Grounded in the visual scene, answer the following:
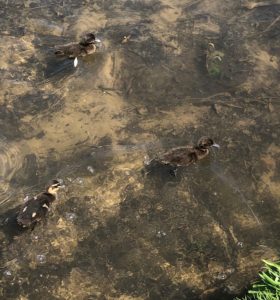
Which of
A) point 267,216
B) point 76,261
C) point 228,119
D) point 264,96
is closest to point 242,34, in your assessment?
point 264,96

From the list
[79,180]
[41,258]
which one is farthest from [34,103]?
[41,258]

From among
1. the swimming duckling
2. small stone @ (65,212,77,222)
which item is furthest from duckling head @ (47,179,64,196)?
the swimming duckling

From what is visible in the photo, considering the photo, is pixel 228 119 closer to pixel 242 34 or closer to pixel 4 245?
pixel 242 34

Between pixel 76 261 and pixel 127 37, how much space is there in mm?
3541

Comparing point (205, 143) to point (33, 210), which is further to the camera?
point (205, 143)

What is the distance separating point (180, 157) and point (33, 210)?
174cm

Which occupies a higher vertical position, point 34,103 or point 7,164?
point 34,103

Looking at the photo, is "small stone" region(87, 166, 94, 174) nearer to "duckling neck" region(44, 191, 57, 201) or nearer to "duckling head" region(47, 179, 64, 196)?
"duckling head" region(47, 179, 64, 196)

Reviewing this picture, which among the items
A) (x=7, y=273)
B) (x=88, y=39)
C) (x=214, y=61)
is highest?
(x=88, y=39)

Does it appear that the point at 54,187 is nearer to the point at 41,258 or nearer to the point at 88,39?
the point at 41,258

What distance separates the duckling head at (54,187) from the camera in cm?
514

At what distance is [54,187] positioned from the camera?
5180 mm

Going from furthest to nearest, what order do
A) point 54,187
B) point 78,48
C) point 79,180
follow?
point 78,48 < point 79,180 < point 54,187

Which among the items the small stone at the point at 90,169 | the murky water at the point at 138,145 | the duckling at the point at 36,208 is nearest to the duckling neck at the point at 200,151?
the murky water at the point at 138,145
